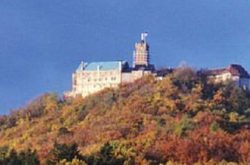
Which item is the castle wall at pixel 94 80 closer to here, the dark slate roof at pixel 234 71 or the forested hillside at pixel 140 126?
the forested hillside at pixel 140 126

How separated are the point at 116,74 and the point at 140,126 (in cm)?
1358

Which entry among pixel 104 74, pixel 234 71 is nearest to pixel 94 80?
pixel 104 74

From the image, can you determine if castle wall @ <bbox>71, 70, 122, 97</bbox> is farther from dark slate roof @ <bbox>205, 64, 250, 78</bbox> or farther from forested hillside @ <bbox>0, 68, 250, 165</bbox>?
dark slate roof @ <bbox>205, 64, 250, 78</bbox>

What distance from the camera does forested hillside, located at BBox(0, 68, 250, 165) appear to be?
Result: 3027 inches

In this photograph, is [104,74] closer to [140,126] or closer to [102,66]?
[102,66]

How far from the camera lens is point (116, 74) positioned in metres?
106

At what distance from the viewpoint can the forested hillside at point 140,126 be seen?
7688 cm

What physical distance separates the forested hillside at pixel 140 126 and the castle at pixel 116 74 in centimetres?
110

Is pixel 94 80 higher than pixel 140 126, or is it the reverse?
pixel 94 80

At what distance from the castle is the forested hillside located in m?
1.10

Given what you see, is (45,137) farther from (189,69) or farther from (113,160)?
(113,160)

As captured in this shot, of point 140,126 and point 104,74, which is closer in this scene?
point 140,126

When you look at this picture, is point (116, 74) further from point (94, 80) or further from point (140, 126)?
point (140, 126)

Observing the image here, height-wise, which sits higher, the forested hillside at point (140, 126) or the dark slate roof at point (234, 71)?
the dark slate roof at point (234, 71)
